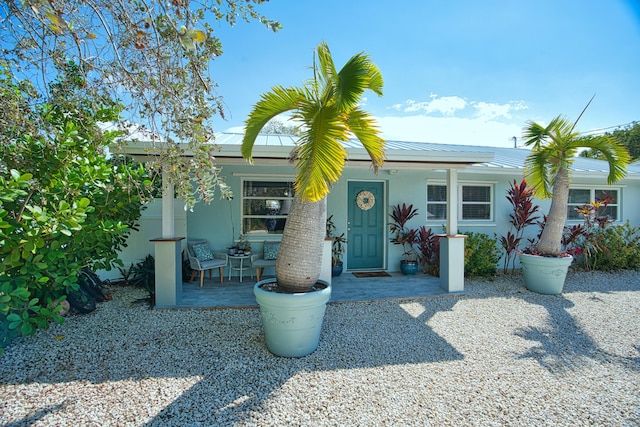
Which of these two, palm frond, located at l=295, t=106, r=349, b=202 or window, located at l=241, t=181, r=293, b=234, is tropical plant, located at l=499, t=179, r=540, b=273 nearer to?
window, located at l=241, t=181, r=293, b=234

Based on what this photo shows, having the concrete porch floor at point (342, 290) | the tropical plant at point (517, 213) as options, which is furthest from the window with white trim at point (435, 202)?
the concrete porch floor at point (342, 290)

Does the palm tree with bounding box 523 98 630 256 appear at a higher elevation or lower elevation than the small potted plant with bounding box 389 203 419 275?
higher

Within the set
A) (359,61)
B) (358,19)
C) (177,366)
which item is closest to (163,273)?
(177,366)

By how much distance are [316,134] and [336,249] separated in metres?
4.59

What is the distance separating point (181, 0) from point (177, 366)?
11.0 feet

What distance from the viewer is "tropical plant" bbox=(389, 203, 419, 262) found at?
7547 millimetres

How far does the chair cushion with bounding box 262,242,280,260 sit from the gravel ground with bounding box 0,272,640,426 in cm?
209

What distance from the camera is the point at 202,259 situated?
6633 mm

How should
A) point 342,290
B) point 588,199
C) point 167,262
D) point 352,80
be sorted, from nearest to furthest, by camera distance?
1. point 352,80
2. point 167,262
3. point 342,290
4. point 588,199

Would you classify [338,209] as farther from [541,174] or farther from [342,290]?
[541,174]

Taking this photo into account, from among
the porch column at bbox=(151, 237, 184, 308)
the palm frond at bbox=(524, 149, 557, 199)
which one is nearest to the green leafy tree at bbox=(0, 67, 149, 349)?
the porch column at bbox=(151, 237, 184, 308)

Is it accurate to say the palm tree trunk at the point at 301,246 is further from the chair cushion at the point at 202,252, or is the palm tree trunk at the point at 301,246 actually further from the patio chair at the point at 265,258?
the chair cushion at the point at 202,252

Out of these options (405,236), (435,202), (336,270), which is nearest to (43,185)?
(336,270)

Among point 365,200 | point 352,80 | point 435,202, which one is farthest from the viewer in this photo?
point 435,202
